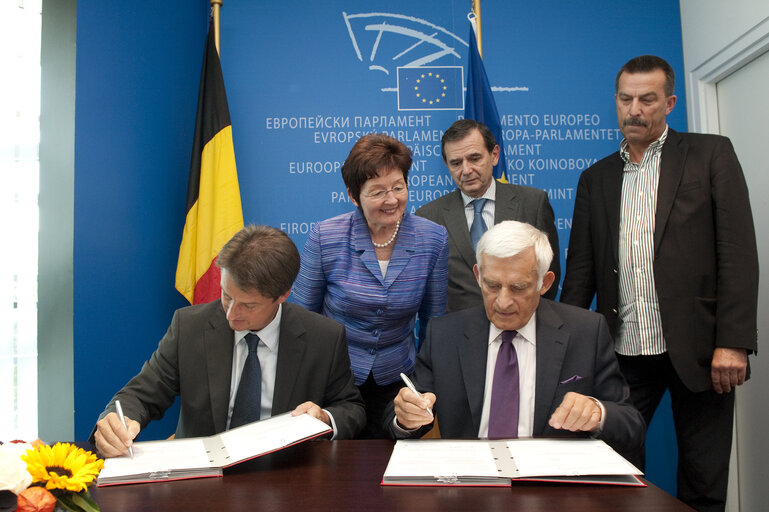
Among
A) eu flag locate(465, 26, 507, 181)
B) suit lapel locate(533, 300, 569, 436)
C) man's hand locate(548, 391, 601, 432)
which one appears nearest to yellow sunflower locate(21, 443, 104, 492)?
man's hand locate(548, 391, 601, 432)

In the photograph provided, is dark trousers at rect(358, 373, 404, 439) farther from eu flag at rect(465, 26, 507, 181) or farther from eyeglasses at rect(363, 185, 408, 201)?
eu flag at rect(465, 26, 507, 181)

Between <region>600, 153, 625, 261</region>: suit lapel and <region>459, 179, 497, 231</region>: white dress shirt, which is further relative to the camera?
<region>459, 179, 497, 231</region>: white dress shirt

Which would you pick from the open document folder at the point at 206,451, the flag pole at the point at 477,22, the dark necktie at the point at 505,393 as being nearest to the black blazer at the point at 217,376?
the open document folder at the point at 206,451

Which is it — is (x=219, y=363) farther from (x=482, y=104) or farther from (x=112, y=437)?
(x=482, y=104)

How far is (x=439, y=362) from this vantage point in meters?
1.95

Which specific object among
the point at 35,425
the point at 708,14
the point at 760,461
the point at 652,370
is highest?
the point at 708,14

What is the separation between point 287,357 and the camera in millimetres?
1969

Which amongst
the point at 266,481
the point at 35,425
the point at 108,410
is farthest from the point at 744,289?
the point at 35,425

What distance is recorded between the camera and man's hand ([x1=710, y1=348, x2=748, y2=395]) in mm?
2342

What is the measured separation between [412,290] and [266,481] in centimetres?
116

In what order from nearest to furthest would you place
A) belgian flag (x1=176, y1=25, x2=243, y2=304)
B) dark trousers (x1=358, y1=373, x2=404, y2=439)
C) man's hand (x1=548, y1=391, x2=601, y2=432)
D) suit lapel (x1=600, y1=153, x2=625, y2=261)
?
man's hand (x1=548, y1=391, x2=601, y2=432) < dark trousers (x1=358, y1=373, x2=404, y2=439) < suit lapel (x1=600, y1=153, x2=625, y2=261) < belgian flag (x1=176, y1=25, x2=243, y2=304)

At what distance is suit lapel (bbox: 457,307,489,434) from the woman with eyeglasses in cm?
43

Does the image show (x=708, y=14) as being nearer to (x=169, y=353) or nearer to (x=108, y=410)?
(x=169, y=353)

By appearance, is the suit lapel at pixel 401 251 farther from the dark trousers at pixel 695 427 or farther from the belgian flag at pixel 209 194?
the belgian flag at pixel 209 194
